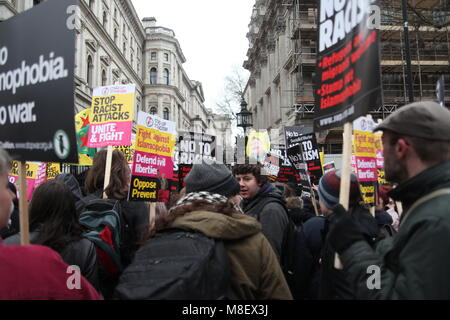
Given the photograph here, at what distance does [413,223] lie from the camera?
1.61 meters

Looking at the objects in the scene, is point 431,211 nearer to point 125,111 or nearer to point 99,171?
point 99,171

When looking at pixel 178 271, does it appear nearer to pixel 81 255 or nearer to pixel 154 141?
pixel 81 255

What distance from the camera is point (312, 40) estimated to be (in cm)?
2756

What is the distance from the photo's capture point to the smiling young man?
3613 millimetres

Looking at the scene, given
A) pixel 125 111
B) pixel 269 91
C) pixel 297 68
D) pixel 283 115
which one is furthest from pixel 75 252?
pixel 269 91

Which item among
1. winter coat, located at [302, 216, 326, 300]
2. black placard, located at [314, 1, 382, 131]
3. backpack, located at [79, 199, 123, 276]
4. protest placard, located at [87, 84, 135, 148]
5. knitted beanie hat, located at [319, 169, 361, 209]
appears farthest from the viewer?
protest placard, located at [87, 84, 135, 148]

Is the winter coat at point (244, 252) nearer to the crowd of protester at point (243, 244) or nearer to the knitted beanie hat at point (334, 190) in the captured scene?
the crowd of protester at point (243, 244)

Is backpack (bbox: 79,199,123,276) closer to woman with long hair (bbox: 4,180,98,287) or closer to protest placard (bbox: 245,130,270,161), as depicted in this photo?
woman with long hair (bbox: 4,180,98,287)

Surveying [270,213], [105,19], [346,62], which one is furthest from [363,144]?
[105,19]

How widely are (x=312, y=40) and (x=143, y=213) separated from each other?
2601cm

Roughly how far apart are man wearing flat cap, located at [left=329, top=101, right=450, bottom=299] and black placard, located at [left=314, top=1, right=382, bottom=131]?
1.06 feet

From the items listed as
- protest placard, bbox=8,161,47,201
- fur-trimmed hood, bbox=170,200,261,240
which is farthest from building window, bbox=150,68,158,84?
fur-trimmed hood, bbox=170,200,261,240

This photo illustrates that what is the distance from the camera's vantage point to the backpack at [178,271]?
62.3 inches

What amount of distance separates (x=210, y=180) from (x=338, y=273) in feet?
3.20
